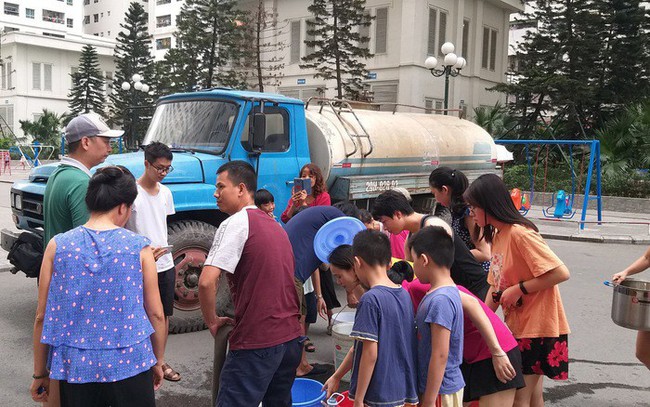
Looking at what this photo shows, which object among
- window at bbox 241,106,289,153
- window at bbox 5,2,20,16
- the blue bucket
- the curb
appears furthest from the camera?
window at bbox 5,2,20,16

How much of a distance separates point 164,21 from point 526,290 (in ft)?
247

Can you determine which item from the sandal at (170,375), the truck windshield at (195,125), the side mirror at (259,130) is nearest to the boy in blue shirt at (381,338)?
the sandal at (170,375)

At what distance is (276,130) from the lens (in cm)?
738

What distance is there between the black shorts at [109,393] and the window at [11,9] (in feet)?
274

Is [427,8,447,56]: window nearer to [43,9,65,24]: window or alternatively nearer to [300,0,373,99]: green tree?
[300,0,373,99]: green tree

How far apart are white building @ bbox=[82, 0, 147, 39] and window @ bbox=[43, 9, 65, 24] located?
4.12 metres

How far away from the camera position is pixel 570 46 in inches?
1091

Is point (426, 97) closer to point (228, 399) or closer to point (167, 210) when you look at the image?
point (167, 210)

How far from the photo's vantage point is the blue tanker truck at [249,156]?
6355 mm

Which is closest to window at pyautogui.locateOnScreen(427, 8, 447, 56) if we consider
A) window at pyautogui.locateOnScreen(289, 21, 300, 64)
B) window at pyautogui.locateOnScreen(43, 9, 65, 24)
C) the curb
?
window at pyautogui.locateOnScreen(289, 21, 300, 64)

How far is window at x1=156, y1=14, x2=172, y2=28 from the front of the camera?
2805 inches

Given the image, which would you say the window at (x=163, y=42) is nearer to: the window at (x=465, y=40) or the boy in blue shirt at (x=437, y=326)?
the window at (x=465, y=40)

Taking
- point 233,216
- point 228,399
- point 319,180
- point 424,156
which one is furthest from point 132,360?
point 424,156

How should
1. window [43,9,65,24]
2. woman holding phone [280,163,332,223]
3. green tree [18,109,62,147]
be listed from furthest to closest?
1. window [43,9,65,24]
2. green tree [18,109,62,147]
3. woman holding phone [280,163,332,223]
